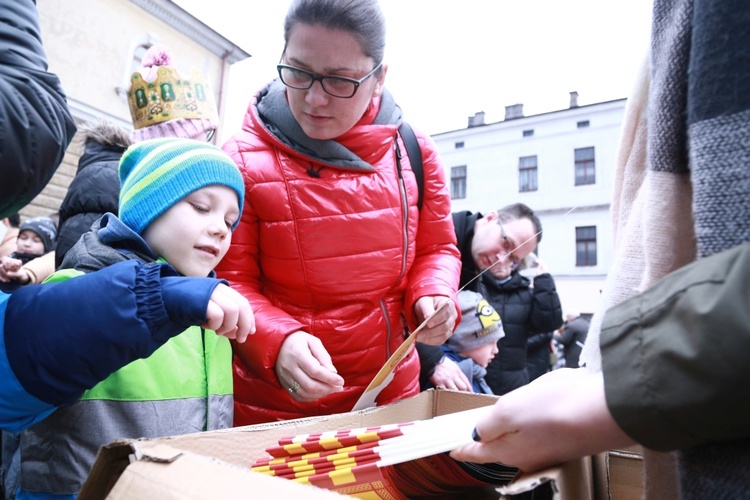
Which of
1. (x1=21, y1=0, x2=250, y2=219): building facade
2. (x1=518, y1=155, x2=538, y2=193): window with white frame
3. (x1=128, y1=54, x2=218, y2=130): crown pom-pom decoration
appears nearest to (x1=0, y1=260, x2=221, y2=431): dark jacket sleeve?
(x1=128, y1=54, x2=218, y2=130): crown pom-pom decoration

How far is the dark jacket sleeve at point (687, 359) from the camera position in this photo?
0.36m

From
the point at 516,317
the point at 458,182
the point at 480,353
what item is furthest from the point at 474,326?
the point at 458,182

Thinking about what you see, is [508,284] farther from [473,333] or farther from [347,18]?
[347,18]

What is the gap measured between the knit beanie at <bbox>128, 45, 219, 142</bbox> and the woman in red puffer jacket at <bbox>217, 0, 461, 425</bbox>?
0.82 meters

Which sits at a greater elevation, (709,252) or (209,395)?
(709,252)

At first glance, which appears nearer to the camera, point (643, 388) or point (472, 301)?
point (643, 388)

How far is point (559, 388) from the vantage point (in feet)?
1.50

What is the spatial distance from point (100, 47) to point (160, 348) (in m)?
8.16

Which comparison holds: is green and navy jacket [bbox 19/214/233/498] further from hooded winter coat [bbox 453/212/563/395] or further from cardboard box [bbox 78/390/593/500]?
hooded winter coat [bbox 453/212/563/395]

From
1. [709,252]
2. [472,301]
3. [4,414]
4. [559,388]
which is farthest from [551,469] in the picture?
[472,301]

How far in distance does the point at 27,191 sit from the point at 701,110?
0.80m

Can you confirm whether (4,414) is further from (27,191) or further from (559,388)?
(559,388)

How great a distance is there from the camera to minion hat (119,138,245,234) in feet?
3.69

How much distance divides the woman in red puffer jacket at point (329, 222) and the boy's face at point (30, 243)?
2.48m
